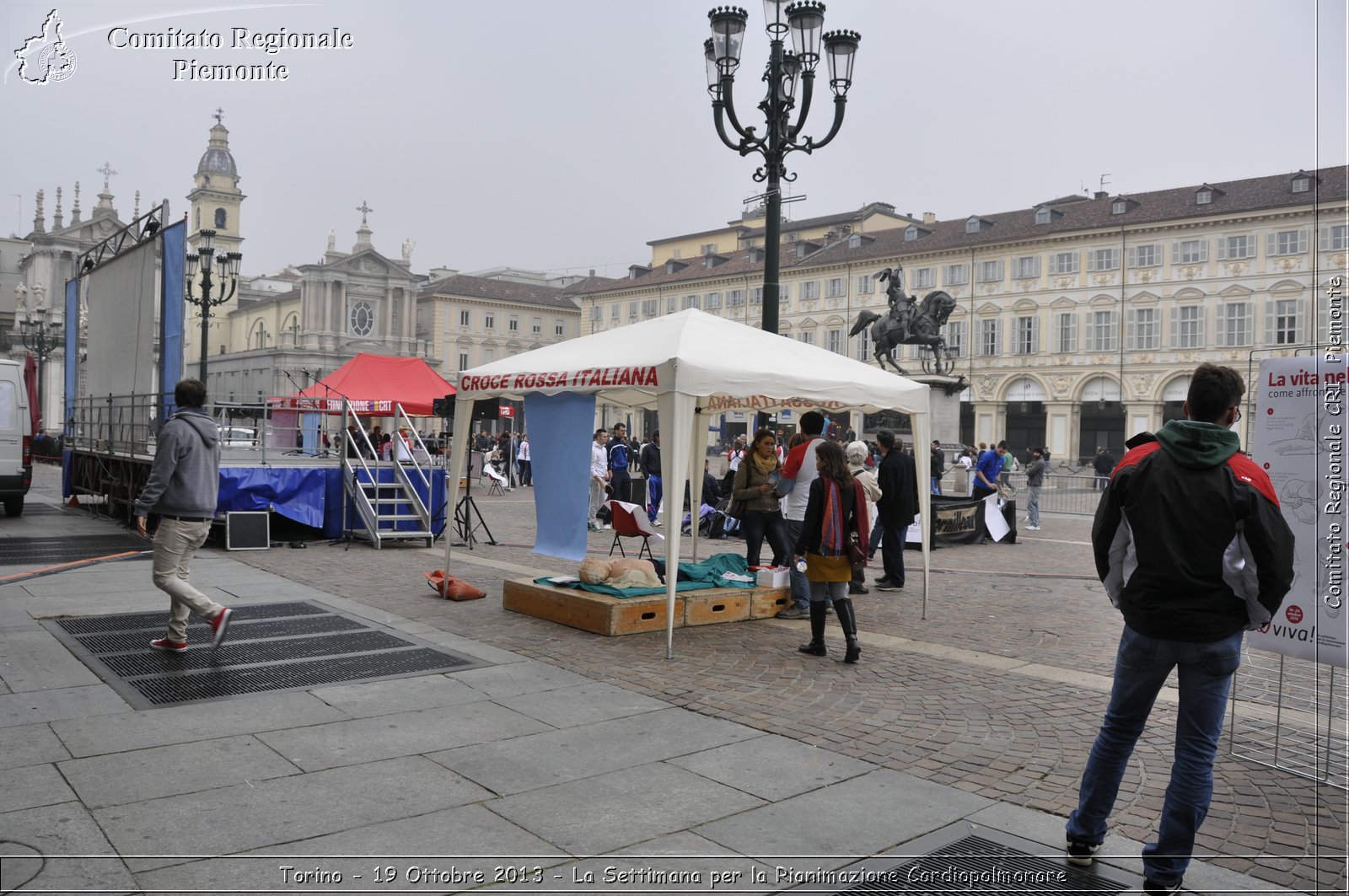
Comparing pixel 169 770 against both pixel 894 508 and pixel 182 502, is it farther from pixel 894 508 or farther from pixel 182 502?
pixel 894 508

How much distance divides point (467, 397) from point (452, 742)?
5121 millimetres

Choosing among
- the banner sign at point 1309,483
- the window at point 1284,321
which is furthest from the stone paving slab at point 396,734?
the window at point 1284,321

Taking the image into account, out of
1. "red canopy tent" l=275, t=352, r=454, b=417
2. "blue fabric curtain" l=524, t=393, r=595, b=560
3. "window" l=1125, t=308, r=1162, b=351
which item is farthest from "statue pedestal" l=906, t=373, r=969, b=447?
"window" l=1125, t=308, r=1162, b=351

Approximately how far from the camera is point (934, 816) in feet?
14.9

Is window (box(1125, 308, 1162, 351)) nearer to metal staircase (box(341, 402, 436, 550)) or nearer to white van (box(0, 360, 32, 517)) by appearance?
metal staircase (box(341, 402, 436, 550))

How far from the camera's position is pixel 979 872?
13.1 feet

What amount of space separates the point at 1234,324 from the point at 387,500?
5290cm

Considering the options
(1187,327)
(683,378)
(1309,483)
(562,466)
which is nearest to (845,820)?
(1309,483)

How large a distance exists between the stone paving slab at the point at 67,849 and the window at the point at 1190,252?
6124cm

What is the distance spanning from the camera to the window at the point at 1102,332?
2297 inches

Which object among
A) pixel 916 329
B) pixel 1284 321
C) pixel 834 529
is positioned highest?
pixel 1284 321

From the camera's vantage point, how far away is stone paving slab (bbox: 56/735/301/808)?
4.53 metres

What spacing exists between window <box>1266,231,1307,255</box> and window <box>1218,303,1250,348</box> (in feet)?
9.81

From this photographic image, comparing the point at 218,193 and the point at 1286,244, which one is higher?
the point at 218,193
